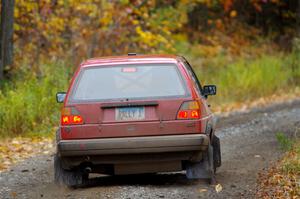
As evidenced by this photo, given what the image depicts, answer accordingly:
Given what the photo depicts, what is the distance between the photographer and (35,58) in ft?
69.5

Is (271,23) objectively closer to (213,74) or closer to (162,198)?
(213,74)

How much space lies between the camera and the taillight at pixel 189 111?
9402mm

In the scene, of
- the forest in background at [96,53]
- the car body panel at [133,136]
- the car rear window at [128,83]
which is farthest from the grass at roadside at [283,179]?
the forest in background at [96,53]

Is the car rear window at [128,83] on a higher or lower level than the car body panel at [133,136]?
higher

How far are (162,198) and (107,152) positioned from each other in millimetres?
883

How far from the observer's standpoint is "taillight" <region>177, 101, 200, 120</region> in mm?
9402

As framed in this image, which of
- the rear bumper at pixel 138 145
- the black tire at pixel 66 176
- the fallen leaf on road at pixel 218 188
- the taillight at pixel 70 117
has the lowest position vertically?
the fallen leaf on road at pixel 218 188

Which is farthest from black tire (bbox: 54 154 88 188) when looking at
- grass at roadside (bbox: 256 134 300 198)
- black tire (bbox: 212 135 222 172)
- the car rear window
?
grass at roadside (bbox: 256 134 300 198)

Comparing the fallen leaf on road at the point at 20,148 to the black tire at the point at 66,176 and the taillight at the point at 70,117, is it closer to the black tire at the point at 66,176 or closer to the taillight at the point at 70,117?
the black tire at the point at 66,176

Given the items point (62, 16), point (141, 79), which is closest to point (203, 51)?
point (62, 16)

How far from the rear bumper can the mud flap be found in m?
0.49

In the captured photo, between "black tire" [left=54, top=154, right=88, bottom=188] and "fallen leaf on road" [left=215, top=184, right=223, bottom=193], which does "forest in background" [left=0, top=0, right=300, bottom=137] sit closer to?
"black tire" [left=54, top=154, right=88, bottom=188]

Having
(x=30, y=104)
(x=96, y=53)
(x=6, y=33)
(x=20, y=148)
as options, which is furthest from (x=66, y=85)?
(x=96, y=53)

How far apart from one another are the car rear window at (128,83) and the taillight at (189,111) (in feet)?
0.49
